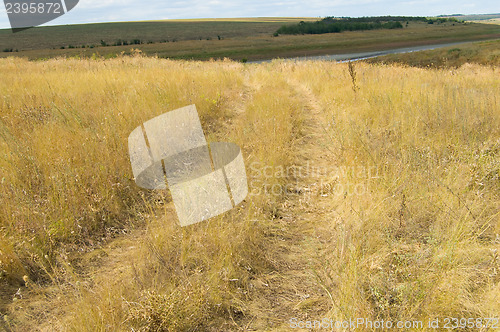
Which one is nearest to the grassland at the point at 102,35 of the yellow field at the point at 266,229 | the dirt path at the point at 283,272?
the yellow field at the point at 266,229

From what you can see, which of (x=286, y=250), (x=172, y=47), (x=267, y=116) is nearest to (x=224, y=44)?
(x=172, y=47)

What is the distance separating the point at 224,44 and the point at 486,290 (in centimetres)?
5920

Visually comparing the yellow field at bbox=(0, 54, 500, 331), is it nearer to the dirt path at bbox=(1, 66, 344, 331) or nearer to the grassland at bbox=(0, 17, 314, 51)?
the dirt path at bbox=(1, 66, 344, 331)

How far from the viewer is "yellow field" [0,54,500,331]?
2.24m

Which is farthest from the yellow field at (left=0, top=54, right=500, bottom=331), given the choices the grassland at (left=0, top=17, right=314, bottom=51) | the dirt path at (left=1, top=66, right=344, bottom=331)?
the grassland at (left=0, top=17, right=314, bottom=51)

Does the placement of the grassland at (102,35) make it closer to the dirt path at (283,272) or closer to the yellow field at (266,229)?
the yellow field at (266,229)

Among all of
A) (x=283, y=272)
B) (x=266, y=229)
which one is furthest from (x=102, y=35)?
(x=283, y=272)

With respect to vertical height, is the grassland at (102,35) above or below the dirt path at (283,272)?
above

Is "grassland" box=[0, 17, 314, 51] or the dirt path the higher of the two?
"grassland" box=[0, 17, 314, 51]

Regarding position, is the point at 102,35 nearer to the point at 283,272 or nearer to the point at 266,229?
the point at 266,229

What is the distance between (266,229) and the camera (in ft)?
10.8

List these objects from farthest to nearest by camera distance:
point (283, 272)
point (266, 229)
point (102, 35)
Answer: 1. point (102, 35)
2. point (266, 229)
3. point (283, 272)

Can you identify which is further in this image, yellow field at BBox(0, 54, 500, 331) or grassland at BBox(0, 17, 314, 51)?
grassland at BBox(0, 17, 314, 51)

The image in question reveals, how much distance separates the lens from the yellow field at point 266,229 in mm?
2236
